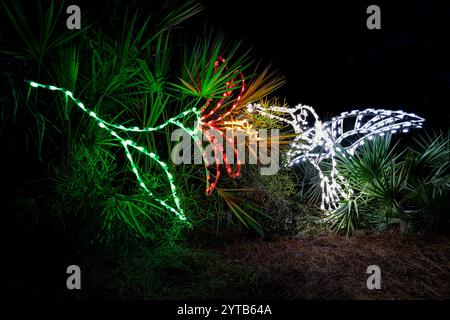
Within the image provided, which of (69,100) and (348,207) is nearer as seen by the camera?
(69,100)

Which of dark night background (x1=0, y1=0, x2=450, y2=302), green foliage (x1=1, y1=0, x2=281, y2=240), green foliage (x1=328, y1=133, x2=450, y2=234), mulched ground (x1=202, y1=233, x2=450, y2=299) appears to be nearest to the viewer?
mulched ground (x1=202, y1=233, x2=450, y2=299)

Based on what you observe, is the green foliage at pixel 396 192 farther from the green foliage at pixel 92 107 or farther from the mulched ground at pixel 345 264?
the green foliage at pixel 92 107

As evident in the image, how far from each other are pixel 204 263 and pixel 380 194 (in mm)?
2181

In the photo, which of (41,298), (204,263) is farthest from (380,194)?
(41,298)

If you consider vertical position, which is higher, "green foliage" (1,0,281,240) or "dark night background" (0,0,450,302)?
"dark night background" (0,0,450,302)

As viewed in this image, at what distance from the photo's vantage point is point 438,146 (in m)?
4.84

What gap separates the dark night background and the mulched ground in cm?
469

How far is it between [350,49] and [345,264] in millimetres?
6287

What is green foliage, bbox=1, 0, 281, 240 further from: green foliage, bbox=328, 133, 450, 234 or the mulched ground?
green foliage, bbox=328, 133, 450, 234

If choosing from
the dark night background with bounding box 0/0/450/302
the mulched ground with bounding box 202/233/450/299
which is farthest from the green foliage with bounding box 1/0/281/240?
the dark night background with bounding box 0/0/450/302

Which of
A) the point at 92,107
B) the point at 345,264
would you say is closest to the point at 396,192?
the point at 345,264

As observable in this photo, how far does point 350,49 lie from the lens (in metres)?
8.76

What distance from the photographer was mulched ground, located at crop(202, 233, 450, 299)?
123 inches

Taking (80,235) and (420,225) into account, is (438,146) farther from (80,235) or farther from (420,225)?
(80,235)
